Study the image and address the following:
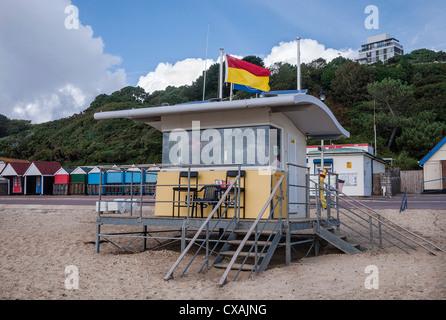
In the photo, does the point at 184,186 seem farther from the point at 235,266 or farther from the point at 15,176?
the point at 15,176

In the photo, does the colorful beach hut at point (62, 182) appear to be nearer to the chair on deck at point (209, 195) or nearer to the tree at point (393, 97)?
the chair on deck at point (209, 195)

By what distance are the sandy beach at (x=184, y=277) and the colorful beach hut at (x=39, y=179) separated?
31372mm

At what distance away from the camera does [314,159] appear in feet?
92.7

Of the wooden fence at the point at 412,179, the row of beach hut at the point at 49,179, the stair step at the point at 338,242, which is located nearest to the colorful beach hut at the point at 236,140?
the stair step at the point at 338,242

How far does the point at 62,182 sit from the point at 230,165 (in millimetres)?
34766

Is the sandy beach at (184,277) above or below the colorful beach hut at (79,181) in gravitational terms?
below

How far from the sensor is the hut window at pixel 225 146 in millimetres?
9617

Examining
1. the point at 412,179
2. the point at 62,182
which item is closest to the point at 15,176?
the point at 62,182

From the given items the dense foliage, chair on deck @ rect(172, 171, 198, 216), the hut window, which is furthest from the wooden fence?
chair on deck @ rect(172, 171, 198, 216)

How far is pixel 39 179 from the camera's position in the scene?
40.9m

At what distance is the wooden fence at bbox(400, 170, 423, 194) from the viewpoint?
3650cm

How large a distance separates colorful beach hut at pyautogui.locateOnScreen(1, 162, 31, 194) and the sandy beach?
33.1 metres

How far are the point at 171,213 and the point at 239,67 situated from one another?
3.90m
